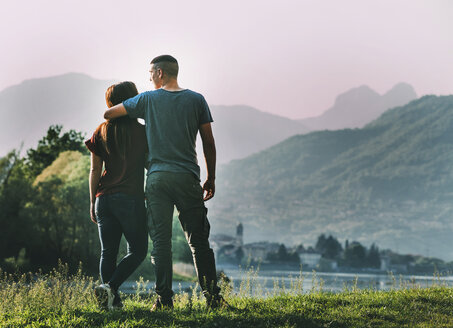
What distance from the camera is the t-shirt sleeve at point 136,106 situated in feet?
20.8

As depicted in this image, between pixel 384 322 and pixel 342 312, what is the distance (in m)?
0.47

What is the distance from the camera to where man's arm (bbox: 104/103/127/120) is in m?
6.39

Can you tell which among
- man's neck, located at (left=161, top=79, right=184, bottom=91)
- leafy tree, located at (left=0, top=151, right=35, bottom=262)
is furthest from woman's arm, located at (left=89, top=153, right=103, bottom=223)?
leafy tree, located at (left=0, top=151, right=35, bottom=262)

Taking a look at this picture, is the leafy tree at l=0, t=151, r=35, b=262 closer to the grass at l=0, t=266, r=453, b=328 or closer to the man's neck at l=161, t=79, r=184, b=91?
the grass at l=0, t=266, r=453, b=328

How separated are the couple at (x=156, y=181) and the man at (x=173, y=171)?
0.01m

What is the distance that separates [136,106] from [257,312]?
2436 mm

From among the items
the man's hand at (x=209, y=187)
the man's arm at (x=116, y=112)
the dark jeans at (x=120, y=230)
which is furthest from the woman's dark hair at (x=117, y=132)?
the man's hand at (x=209, y=187)

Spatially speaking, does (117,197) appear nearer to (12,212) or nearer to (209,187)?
(209,187)

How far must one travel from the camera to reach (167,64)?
6426 millimetres

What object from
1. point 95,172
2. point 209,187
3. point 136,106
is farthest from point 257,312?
point 136,106

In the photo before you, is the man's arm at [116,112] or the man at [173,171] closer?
the man at [173,171]

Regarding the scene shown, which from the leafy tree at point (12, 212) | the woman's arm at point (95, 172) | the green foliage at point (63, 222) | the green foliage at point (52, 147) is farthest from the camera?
the green foliage at point (52, 147)

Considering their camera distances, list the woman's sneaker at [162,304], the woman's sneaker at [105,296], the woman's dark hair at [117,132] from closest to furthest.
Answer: the woman's sneaker at [162,304]
the woman's sneaker at [105,296]
the woman's dark hair at [117,132]

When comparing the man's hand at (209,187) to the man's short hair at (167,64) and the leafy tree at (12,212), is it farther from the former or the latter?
the leafy tree at (12,212)
